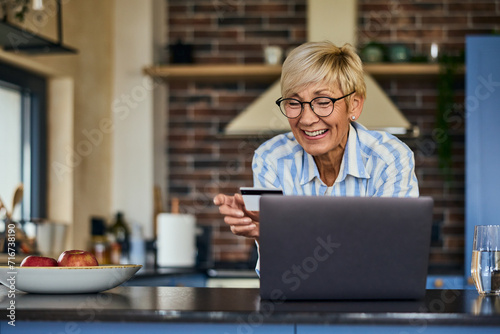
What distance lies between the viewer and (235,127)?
4.12m

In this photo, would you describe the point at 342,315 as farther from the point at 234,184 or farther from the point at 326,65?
the point at 234,184

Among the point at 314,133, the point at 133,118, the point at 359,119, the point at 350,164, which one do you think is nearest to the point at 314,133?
the point at 314,133

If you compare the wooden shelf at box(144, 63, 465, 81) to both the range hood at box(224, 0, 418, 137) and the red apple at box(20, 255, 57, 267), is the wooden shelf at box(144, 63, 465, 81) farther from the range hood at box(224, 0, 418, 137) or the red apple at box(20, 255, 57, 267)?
the red apple at box(20, 255, 57, 267)

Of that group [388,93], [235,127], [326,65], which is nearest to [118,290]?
[326,65]

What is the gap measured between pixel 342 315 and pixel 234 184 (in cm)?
334

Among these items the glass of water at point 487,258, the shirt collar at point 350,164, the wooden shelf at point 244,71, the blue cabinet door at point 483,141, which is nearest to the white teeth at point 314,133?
the shirt collar at point 350,164

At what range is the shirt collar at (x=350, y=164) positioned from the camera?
2076mm

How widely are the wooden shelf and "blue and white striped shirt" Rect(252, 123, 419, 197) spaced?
2.13 m

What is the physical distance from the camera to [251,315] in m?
1.28

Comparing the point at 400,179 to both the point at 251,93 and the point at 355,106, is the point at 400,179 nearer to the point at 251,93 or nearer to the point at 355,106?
the point at 355,106

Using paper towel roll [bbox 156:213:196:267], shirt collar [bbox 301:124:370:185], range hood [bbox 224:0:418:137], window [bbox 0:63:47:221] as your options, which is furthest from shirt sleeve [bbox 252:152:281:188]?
paper towel roll [bbox 156:213:196:267]

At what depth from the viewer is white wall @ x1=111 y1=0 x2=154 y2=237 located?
441cm

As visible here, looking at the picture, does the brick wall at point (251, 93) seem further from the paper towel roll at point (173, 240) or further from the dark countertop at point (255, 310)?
the dark countertop at point (255, 310)

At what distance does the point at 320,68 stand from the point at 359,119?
6.79 ft
